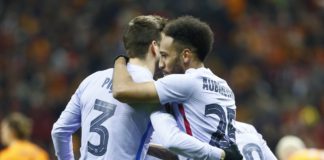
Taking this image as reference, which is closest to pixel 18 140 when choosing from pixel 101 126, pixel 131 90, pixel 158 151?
pixel 158 151

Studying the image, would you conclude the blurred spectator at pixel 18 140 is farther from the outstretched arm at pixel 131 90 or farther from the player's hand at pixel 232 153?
Result: the player's hand at pixel 232 153

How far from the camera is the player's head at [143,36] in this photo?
6203 millimetres

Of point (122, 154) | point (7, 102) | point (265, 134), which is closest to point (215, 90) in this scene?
point (122, 154)

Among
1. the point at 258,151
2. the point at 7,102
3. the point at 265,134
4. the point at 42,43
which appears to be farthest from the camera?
the point at 42,43

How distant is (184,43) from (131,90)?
16.0 inches

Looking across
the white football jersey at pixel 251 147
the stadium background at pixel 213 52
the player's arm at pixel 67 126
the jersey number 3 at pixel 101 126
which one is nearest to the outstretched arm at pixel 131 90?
the jersey number 3 at pixel 101 126

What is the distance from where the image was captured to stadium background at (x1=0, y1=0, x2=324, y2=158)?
1579 centimetres

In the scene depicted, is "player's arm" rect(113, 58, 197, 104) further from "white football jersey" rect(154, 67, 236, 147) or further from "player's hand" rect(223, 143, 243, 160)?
"player's hand" rect(223, 143, 243, 160)

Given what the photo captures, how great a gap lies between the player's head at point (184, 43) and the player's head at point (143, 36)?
15cm

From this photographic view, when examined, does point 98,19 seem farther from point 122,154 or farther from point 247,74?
point 122,154

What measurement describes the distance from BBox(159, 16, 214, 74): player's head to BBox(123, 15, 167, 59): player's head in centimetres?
15

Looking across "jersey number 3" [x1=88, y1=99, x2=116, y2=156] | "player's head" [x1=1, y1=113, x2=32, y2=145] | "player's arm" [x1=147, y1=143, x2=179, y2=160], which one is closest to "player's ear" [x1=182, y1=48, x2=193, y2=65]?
"jersey number 3" [x1=88, y1=99, x2=116, y2=156]

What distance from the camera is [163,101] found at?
5938 millimetres

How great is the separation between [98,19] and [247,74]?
2.78 m
